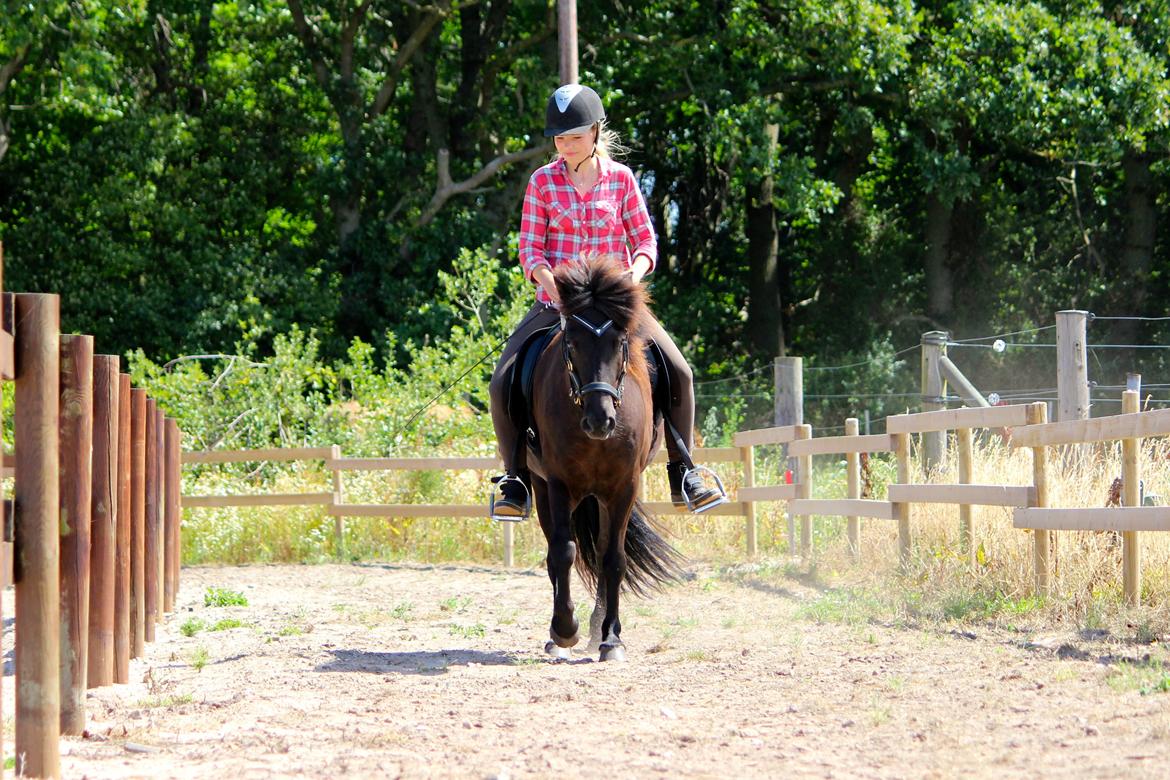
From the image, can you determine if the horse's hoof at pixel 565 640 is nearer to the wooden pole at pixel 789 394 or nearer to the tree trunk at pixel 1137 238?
the wooden pole at pixel 789 394

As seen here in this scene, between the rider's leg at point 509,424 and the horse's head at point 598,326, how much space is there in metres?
0.78

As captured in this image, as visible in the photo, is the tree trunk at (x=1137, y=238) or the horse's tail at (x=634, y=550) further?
the tree trunk at (x=1137, y=238)

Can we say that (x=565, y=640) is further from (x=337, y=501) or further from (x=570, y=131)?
(x=337, y=501)

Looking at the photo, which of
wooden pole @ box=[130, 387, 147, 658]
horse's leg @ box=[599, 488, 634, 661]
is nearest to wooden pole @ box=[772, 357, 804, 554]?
horse's leg @ box=[599, 488, 634, 661]

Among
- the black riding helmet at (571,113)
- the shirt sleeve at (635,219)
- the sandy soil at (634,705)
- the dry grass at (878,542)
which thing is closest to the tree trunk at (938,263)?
the dry grass at (878,542)

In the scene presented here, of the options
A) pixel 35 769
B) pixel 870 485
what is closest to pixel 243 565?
pixel 870 485

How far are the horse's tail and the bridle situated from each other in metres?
1.21

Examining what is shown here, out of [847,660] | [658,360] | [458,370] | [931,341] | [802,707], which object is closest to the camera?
[802,707]

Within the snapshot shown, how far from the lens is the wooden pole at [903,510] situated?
962 cm

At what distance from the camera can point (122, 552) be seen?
6250mm

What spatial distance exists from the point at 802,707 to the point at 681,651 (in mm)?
2022

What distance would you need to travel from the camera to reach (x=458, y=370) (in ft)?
58.2

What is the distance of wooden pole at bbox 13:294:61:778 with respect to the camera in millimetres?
3951

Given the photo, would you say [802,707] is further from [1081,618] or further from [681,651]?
[1081,618]
